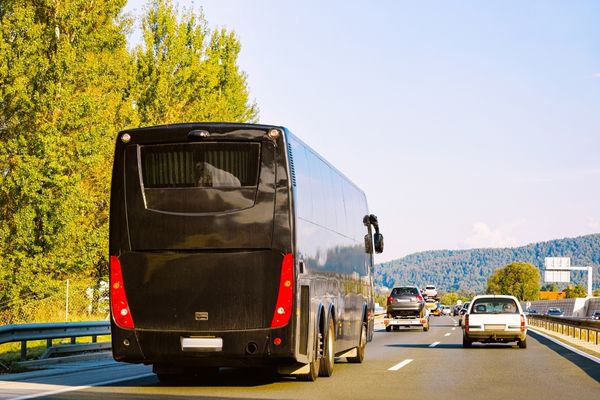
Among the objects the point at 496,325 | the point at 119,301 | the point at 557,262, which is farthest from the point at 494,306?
the point at 557,262

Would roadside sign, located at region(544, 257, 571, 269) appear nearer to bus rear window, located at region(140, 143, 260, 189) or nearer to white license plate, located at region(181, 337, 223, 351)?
bus rear window, located at region(140, 143, 260, 189)

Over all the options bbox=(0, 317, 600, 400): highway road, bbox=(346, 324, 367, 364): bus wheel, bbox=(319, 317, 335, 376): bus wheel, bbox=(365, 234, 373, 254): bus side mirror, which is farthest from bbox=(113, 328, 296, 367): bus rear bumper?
bbox=(365, 234, 373, 254): bus side mirror

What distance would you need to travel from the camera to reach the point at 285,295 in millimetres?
13039

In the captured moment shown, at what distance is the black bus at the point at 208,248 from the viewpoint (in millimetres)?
13039

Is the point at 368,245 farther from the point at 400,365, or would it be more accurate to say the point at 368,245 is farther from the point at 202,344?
the point at 202,344

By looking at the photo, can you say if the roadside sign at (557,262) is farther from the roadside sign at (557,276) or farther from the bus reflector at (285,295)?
the bus reflector at (285,295)

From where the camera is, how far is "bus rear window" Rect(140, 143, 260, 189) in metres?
13.3

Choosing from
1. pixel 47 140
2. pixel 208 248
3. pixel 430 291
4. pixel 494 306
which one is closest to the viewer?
pixel 208 248

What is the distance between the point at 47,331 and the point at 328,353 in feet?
17.6

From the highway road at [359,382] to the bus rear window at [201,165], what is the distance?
279 cm

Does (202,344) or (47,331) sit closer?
(202,344)

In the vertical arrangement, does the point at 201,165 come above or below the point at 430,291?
above

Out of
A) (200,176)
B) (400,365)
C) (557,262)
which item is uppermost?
(200,176)

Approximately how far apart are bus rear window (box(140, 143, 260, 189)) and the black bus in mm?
13
